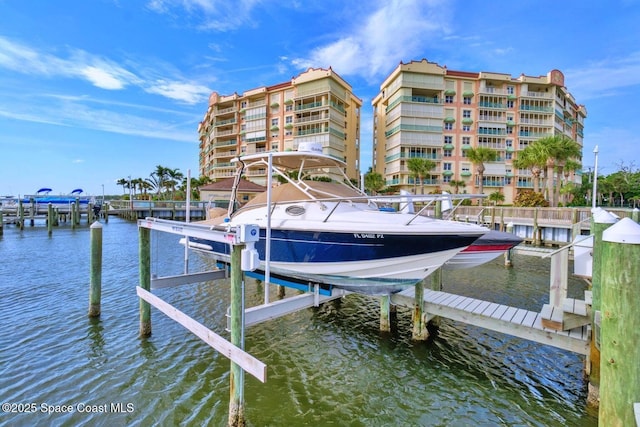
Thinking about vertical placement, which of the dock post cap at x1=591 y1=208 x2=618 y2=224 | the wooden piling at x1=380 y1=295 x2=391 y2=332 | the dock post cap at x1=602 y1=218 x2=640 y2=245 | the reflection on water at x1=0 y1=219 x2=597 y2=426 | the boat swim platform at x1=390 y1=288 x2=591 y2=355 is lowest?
the reflection on water at x1=0 y1=219 x2=597 y2=426

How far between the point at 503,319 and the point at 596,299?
1.43m

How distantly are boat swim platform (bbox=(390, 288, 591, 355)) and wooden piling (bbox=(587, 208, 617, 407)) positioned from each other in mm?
205

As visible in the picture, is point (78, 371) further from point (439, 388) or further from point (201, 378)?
point (439, 388)

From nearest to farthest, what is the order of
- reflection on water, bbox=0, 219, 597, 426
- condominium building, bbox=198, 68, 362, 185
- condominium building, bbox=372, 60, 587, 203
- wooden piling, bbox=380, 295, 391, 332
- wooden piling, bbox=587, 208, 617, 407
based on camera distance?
1. wooden piling, bbox=587, 208, 617, 407
2. reflection on water, bbox=0, 219, 597, 426
3. wooden piling, bbox=380, 295, 391, 332
4. condominium building, bbox=198, 68, 362, 185
5. condominium building, bbox=372, 60, 587, 203

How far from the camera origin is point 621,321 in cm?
326

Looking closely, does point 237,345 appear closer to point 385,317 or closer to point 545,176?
point 385,317

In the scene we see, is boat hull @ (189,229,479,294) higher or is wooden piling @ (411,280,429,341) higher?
boat hull @ (189,229,479,294)

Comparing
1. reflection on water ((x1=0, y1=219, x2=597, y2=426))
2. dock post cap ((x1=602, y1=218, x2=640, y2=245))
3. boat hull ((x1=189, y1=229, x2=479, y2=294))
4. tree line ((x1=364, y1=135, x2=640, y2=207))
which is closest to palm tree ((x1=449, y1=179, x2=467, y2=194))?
tree line ((x1=364, y1=135, x2=640, y2=207))

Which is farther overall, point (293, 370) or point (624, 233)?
point (293, 370)

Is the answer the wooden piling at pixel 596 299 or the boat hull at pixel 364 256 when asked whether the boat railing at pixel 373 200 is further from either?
the wooden piling at pixel 596 299

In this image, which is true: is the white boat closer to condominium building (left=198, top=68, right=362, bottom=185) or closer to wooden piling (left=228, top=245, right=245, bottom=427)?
wooden piling (left=228, top=245, right=245, bottom=427)

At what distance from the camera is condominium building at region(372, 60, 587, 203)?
169 feet

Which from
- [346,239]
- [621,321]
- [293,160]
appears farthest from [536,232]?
[621,321]

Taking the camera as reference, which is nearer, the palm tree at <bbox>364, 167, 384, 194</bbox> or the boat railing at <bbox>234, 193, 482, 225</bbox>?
the boat railing at <bbox>234, 193, 482, 225</bbox>
